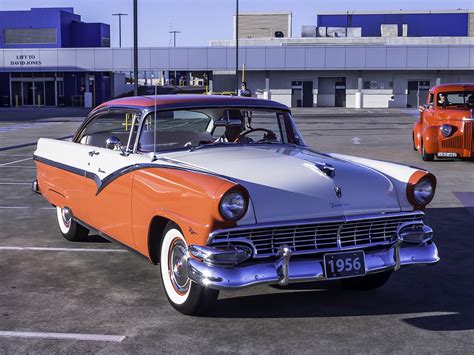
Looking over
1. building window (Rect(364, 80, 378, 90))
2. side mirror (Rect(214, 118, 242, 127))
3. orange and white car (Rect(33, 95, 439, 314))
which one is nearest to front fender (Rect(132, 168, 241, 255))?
orange and white car (Rect(33, 95, 439, 314))

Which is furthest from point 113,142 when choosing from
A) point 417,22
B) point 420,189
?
point 417,22

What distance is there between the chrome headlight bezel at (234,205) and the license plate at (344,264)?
2.22ft

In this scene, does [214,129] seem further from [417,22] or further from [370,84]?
[417,22]

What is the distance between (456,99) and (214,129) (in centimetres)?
993

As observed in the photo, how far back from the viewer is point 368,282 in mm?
5543

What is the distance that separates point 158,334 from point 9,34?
2253 inches

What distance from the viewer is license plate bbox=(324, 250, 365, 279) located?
457cm

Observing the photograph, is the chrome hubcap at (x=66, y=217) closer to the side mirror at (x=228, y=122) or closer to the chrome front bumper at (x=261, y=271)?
the side mirror at (x=228, y=122)

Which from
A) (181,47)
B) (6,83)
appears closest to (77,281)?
(181,47)

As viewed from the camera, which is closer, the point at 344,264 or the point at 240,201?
the point at 240,201

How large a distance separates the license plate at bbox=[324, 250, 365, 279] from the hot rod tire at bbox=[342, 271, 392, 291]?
0.86 meters

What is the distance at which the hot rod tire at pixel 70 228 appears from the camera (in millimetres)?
7139

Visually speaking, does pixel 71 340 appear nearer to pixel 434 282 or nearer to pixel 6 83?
pixel 434 282

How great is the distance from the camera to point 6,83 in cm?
5400
